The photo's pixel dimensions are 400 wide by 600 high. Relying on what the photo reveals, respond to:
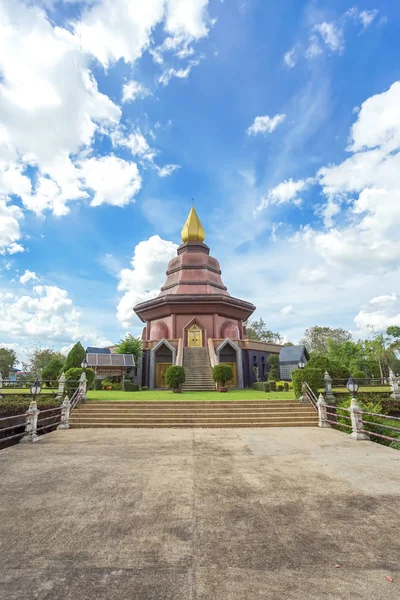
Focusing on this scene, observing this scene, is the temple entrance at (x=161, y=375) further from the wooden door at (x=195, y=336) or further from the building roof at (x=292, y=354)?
the building roof at (x=292, y=354)

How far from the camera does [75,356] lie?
21.9 m

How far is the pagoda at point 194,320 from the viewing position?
24.9 meters

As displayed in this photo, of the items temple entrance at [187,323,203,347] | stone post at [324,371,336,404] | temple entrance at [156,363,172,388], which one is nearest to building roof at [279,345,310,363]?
temple entrance at [187,323,203,347]

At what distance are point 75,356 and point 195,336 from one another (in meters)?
10.7

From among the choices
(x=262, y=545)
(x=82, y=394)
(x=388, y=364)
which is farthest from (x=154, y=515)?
(x=388, y=364)

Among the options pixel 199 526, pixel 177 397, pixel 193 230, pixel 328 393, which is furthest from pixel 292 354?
pixel 199 526

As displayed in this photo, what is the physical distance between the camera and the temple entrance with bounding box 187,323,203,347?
2841 cm

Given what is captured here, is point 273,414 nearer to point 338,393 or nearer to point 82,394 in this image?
point 338,393

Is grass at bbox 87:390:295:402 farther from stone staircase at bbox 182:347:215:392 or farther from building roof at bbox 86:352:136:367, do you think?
building roof at bbox 86:352:136:367

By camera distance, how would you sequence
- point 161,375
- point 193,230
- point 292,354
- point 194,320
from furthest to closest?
point 193,230 < point 194,320 < point 292,354 < point 161,375

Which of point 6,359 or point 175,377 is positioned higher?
point 6,359

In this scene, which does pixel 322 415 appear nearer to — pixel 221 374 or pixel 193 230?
pixel 221 374

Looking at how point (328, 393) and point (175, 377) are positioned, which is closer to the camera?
point (328, 393)

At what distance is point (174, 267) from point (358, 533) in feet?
108
